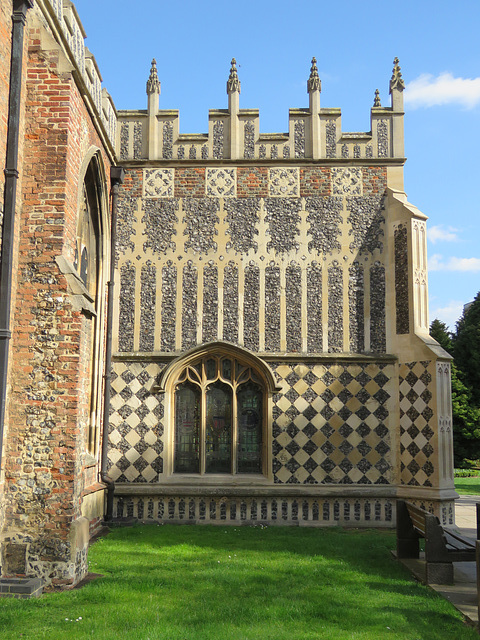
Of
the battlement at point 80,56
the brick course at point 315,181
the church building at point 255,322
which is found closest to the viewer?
the battlement at point 80,56

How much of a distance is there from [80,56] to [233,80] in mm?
3859

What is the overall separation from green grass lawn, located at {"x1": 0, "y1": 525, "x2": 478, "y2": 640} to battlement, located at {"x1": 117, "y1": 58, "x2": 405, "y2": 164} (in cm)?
735

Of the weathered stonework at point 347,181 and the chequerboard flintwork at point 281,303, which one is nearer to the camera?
the chequerboard flintwork at point 281,303

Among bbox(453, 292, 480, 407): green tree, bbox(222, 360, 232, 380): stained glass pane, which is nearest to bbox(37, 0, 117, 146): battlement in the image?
bbox(222, 360, 232, 380): stained glass pane

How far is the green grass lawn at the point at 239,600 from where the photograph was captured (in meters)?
5.24

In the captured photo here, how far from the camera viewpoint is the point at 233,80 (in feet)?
41.3

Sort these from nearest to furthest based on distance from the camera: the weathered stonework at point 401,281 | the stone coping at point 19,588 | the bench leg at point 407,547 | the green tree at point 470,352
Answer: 1. the stone coping at point 19,588
2. the bench leg at point 407,547
3. the weathered stonework at point 401,281
4. the green tree at point 470,352

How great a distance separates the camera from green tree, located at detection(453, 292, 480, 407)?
100 ft

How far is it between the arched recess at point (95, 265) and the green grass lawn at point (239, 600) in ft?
8.27

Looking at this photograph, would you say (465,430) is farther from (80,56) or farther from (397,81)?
(80,56)

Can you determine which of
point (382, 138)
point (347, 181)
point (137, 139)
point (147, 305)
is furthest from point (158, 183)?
point (382, 138)

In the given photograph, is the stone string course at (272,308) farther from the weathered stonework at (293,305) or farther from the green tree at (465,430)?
the green tree at (465,430)

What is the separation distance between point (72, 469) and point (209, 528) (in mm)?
4485

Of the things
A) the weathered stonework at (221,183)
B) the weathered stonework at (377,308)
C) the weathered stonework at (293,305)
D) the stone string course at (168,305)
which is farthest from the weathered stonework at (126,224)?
the weathered stonework at (377,308)
